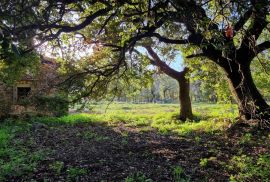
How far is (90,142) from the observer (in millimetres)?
11438

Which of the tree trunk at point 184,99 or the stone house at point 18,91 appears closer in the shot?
the tree trunk at point 184,99

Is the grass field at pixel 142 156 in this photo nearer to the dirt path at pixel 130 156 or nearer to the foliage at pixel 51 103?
the dirt path at pixel 130 156

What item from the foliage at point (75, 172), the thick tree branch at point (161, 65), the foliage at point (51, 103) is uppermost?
the thick tree branch at point (161, 65)

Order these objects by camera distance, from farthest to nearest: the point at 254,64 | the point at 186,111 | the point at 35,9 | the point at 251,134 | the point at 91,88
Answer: the point at 186,111
the point at 254,64
the point at 251,134
the point at 91,88
the point at 35,9

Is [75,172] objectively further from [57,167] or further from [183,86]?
[183,86]

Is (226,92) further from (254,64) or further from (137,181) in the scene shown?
(137,181)

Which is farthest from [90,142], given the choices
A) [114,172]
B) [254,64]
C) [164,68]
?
[254,64]

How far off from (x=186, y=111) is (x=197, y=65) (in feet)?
12.6

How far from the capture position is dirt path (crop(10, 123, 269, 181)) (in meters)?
6.95

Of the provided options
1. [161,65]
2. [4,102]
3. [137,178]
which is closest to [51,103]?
[137,178]

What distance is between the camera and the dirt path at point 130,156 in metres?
6.95

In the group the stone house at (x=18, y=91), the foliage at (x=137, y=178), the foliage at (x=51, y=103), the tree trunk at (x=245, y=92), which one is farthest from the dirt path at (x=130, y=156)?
the stone house at (x=18, y=91)

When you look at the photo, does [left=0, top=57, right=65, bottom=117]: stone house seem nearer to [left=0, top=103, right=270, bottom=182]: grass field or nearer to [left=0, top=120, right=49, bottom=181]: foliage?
[left=0, top=103, right=270, bottom=182]: grass field

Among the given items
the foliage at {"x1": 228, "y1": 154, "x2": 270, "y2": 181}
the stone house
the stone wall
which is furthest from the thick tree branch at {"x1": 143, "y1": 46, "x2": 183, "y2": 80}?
the foliage at {"x1": 228, "y1": 154, "x2": 270, "y2": 181}
